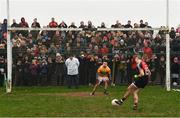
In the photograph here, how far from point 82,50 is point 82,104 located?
30.2 ft

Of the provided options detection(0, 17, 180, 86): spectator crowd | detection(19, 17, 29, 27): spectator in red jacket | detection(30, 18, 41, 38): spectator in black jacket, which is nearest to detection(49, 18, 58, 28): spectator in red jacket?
detection(0, 17, 180, 86): spectator crowd

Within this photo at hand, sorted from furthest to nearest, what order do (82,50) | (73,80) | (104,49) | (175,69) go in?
(82,50) < (175,69) < (104,49) < (73,80)

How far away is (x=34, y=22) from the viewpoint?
27922 millimetres

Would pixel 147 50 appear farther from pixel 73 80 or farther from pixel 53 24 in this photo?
pixel 53 24

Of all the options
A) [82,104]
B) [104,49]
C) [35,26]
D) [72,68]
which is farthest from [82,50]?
[82,104]

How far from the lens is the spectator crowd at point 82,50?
28.2 metres

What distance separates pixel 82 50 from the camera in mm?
28969

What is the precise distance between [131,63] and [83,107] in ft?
33.3

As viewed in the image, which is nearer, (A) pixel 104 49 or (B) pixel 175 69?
(A) pixel 104 49

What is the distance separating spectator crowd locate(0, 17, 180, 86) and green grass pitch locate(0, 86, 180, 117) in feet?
7.74

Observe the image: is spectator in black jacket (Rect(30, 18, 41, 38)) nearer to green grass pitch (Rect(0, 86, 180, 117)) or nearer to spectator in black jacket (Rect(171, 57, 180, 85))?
green grass pitch (Rect(0, 86, 180, 117))

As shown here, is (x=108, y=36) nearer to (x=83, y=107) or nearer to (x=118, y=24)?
(x=118, y=24)

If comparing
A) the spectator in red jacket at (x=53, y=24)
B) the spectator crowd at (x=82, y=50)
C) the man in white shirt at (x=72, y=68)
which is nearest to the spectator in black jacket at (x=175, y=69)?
the spectator crowd at (x=82, y=50)

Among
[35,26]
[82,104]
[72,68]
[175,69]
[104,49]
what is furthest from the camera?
[175,69]
